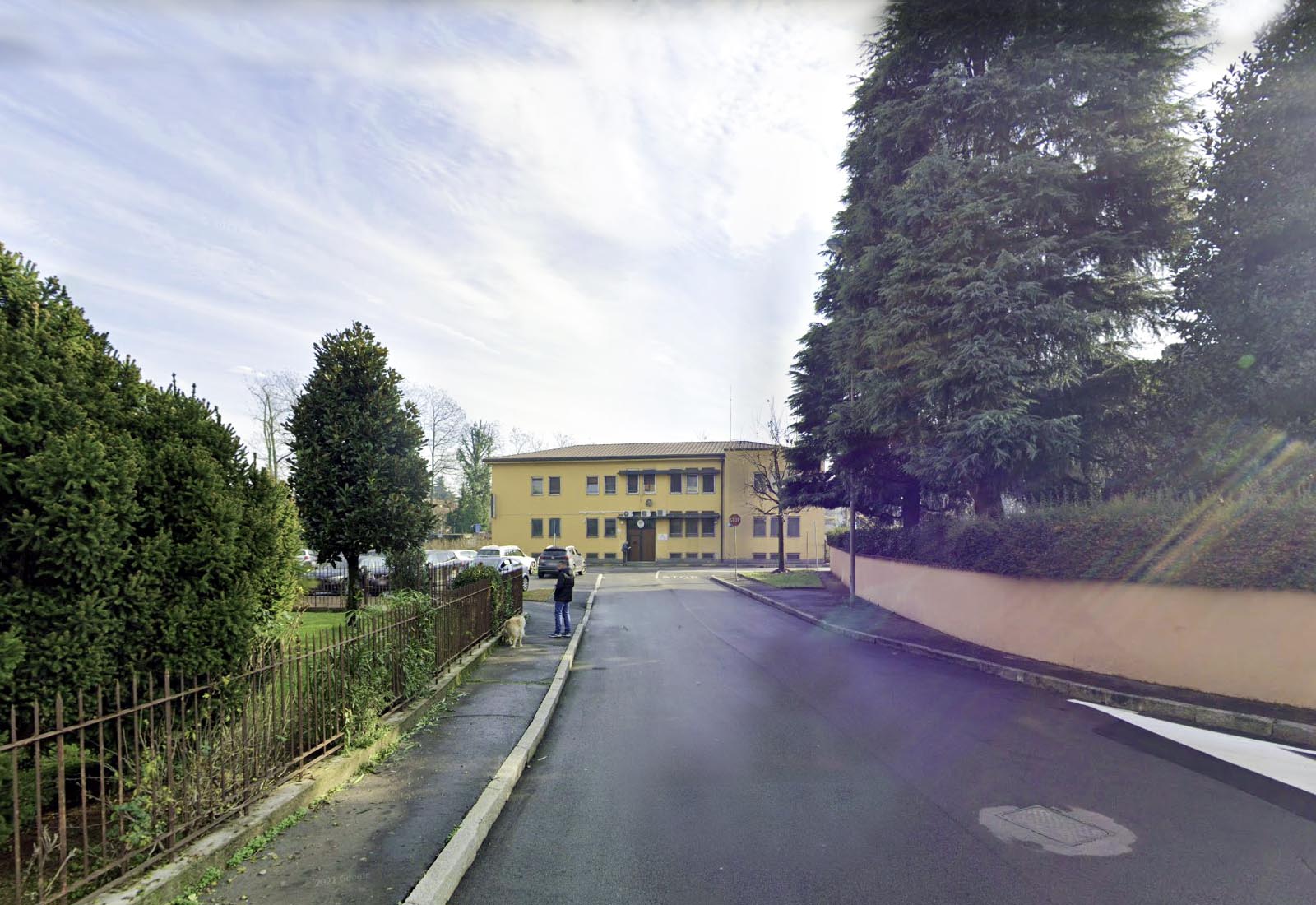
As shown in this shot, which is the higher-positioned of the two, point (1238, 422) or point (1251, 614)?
point (1238, 422)

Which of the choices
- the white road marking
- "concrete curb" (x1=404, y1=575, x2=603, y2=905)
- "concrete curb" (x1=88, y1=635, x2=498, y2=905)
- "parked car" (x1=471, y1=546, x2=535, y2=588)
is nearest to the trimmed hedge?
the white road marking

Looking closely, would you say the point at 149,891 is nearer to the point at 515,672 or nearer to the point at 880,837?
the point at 880,837

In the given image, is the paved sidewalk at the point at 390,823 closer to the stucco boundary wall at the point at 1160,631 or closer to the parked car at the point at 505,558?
the stucco boundary wall at the point at 1160,631

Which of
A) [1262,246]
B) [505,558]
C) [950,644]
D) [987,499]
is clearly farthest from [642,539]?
[1262,246]

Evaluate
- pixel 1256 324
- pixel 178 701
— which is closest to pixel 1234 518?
pixel 1256 324

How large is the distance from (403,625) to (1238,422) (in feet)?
42.8

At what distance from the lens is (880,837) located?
4.92 m

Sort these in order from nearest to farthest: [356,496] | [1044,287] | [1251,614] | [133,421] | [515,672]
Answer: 1. [133,421]
2. [1251,614]
3. [515,672]
4. [356,496]
5. [1044,287]

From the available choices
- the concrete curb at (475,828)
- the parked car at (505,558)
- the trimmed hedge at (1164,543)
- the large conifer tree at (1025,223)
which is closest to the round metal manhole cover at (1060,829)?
the concrete curb at (475,828)

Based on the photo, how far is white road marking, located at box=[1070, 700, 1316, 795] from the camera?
6266mm

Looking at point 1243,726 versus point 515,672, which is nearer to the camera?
point 1243,726

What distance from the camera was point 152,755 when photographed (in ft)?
13.5

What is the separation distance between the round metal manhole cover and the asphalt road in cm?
2

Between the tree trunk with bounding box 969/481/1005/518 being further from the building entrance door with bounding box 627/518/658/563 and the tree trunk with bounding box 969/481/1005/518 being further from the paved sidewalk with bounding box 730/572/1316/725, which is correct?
the building entrance door with bounding box 627/518/658/563
